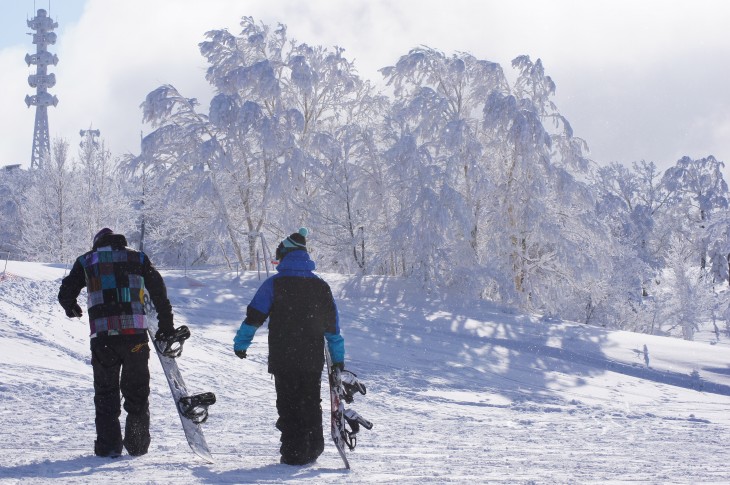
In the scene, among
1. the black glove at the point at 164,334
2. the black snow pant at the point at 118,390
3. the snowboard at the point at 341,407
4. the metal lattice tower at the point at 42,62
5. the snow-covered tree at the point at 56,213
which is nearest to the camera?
the black snow pant at the point at 118,390

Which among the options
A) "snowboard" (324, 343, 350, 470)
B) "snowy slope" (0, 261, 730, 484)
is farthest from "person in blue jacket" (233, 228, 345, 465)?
"snowy slope" (0, 261, 730, 484)

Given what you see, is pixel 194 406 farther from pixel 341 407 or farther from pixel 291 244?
pixel 291 244

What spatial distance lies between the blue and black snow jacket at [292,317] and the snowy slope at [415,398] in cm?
75

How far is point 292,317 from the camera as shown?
546 cm

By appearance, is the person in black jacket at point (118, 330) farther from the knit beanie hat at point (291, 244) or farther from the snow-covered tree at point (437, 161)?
the snow-covered tree at point (437, 161)

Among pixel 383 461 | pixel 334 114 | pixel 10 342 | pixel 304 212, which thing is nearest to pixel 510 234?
pixel 304 212

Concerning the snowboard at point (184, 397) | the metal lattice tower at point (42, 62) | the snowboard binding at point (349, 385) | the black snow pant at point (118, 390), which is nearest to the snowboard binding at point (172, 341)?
the snowboard at point (184, 397)

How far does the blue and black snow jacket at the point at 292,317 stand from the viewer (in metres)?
5.42

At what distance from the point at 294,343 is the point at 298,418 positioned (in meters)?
0.53

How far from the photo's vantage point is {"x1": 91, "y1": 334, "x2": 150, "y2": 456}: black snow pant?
204 inches

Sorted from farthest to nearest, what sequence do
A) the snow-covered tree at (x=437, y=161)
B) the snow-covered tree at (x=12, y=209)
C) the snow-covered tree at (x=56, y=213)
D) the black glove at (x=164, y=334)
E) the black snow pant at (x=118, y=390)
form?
the snow-covered tree at (x=12, y=209), the snow-covered tree at (x=56, y=213), the snow-covered tree at (x=437, y=161), the black glove at (x=164, y=334), the black snow pant at (x=118, y=390)

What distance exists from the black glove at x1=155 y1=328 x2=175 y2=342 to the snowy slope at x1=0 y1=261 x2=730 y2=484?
0.84 metres

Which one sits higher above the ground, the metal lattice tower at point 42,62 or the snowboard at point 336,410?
the metal lattice tower at point 42,62

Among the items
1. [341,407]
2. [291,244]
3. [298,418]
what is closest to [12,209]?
[291,244]
